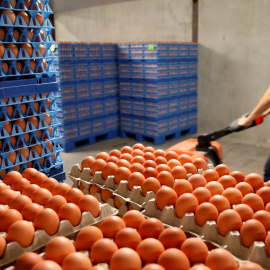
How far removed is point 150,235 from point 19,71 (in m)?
2.87

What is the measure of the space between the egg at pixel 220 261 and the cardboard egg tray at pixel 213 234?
0.96 ft

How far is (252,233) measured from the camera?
78.4 inches

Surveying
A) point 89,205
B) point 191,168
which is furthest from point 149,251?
point 191,168

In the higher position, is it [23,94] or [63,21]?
[63,21]

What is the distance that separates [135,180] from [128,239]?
0.96 metres

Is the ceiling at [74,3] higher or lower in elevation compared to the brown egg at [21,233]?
higher

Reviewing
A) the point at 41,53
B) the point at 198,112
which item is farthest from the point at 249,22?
the point at 41,53

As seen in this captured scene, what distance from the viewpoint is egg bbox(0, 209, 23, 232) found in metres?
2.19

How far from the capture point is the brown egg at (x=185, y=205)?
7.68 feet

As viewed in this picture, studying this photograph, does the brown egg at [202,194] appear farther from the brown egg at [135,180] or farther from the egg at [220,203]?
the brown egg at [135,180]

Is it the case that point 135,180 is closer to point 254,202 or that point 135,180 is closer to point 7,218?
point 254,202

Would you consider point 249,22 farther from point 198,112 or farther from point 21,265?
point 21,265

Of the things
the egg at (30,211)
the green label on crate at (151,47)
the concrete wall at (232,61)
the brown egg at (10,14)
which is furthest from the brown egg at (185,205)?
the concrete wall at (232,61)

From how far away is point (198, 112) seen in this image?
354 inches
